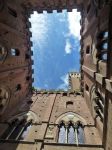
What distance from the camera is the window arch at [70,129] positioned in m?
14.9

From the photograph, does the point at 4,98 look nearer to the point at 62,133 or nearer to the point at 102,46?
the point at 62,133

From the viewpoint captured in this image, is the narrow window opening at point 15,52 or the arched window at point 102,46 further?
the narrow window opening at point 15,52

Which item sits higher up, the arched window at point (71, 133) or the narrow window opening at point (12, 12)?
the narrow window opening at point (12, 12)

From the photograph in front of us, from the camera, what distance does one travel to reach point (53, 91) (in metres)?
24.1

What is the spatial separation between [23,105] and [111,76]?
38.9ft

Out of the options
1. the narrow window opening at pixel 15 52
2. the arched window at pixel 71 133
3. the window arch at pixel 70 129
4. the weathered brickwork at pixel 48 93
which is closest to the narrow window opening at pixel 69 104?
the weathered brickwork at pixel 48 93

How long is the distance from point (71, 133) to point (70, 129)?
0.62m

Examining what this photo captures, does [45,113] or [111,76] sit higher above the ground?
[111,76]

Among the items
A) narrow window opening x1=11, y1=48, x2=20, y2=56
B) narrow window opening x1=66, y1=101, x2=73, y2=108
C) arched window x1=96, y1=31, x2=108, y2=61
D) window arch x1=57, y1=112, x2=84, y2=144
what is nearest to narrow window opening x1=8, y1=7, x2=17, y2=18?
narrow window opening x1=11, y1=48, x2=20, y2=56

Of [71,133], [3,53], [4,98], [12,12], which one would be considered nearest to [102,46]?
[71,133]

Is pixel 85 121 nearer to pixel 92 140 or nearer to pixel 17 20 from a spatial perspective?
pixel 92 140

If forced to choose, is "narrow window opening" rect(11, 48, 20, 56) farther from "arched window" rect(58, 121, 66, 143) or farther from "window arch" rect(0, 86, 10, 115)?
"arched window" rect(58, 121, 66, 143)

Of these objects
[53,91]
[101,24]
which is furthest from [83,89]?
[101,24]

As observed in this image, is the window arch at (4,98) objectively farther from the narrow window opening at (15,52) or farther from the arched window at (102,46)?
the arched window at (102,46)
